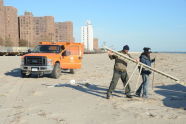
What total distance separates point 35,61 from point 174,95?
818 cm

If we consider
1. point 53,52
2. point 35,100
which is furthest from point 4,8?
point 35,100

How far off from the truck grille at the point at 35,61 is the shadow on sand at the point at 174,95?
22.4 ft

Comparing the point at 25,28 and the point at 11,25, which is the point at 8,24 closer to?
the point at 11,25

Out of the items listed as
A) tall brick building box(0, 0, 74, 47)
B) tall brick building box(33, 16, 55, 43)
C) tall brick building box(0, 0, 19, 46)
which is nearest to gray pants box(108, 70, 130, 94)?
tall brick building box(0, 0, 74, 47)

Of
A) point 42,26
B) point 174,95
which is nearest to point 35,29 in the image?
point 42,26

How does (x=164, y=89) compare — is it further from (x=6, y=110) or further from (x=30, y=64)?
(x=30, y=64)

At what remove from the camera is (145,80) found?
26.0 ft

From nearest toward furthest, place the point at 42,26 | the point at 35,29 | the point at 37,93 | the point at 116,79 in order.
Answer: the point at 116,79 < the point at 37,93 < the point at 42,26 < the point at 35,29

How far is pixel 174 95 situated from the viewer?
8703 mm

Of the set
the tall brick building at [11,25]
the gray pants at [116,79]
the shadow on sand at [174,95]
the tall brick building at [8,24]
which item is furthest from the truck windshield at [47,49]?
the tall brick building at [11,25]

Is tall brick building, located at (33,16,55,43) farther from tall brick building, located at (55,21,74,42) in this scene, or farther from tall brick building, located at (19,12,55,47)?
tall brick building, located at (55,21,74,42)

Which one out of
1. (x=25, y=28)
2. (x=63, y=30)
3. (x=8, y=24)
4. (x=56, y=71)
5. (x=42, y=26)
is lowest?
(x=56, y=71)

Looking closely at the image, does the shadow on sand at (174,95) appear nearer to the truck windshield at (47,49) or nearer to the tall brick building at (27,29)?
the truck windshield at (47,49)

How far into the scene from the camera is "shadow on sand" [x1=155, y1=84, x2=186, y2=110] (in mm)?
7246
